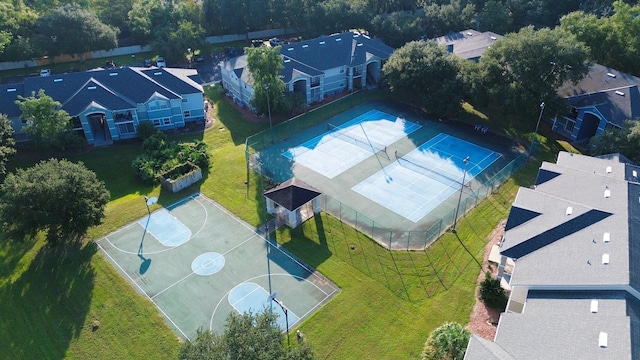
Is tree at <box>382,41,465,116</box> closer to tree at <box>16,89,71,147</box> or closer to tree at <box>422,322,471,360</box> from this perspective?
tree at <box>422,322,471,360</box>

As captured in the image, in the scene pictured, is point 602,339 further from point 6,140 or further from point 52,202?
point 6,140

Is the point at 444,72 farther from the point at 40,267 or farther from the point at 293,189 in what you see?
the point at 40,267

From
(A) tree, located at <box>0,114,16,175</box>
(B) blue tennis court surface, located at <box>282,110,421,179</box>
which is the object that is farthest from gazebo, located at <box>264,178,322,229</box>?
(A) tree, located at <box>0,114,16,175</box>

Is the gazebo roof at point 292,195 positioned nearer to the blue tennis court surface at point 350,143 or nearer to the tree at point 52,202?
the blue tennis court surface at point 350,143

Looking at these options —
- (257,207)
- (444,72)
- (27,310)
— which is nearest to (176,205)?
(257,207)

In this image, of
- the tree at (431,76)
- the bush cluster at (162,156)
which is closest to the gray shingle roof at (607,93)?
the tree at (431,76)

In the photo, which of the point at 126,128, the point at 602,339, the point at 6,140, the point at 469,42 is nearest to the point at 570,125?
the point at 469,42

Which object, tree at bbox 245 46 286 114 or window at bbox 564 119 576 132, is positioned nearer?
tree at bbox 245 46 286 114
